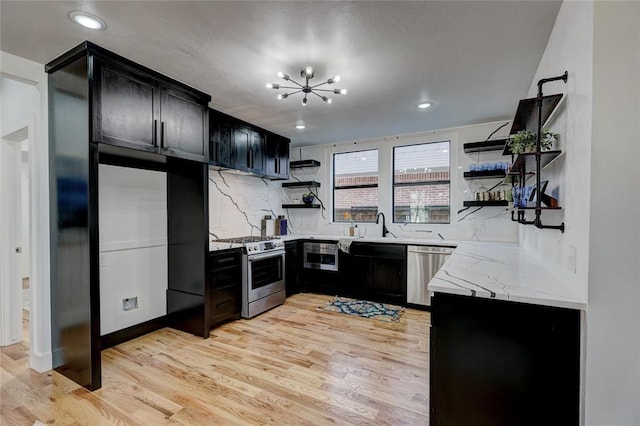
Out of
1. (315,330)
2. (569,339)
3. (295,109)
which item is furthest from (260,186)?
(569,339)

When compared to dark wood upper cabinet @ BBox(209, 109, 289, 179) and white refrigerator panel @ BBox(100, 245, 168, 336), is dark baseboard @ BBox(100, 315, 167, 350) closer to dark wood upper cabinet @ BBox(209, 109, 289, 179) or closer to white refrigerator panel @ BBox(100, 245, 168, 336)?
white refrigerator panel @ BBox(100, 245, 168, 336)

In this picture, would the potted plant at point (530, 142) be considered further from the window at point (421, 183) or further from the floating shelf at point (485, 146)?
the window at point (421, 183)

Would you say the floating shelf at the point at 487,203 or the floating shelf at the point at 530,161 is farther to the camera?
the floating shelf at the point at 487,203

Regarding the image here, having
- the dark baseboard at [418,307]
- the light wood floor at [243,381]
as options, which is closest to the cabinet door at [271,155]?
the light wood floor at [243,381]

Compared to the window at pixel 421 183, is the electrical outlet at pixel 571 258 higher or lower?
lower

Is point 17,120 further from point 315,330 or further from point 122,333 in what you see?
point 315,330

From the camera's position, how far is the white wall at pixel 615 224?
1.21 meters

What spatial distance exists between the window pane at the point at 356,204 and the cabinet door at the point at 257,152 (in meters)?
1.58

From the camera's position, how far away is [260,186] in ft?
16.1

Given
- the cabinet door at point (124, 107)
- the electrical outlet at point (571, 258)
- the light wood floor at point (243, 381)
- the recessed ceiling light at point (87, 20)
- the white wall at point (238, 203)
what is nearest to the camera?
the electrical outlet at point (571, 258)

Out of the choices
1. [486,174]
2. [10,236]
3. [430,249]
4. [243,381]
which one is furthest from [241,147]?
[486,174]

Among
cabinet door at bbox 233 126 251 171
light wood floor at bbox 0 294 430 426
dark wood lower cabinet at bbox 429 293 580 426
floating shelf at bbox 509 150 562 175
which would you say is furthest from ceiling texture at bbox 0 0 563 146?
light wood floor at bbox 0 294 430 426

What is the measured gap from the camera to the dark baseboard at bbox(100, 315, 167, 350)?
2.88m

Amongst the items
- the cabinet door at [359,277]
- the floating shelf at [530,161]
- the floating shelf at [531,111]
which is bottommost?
the cabinet door at [359,277]
